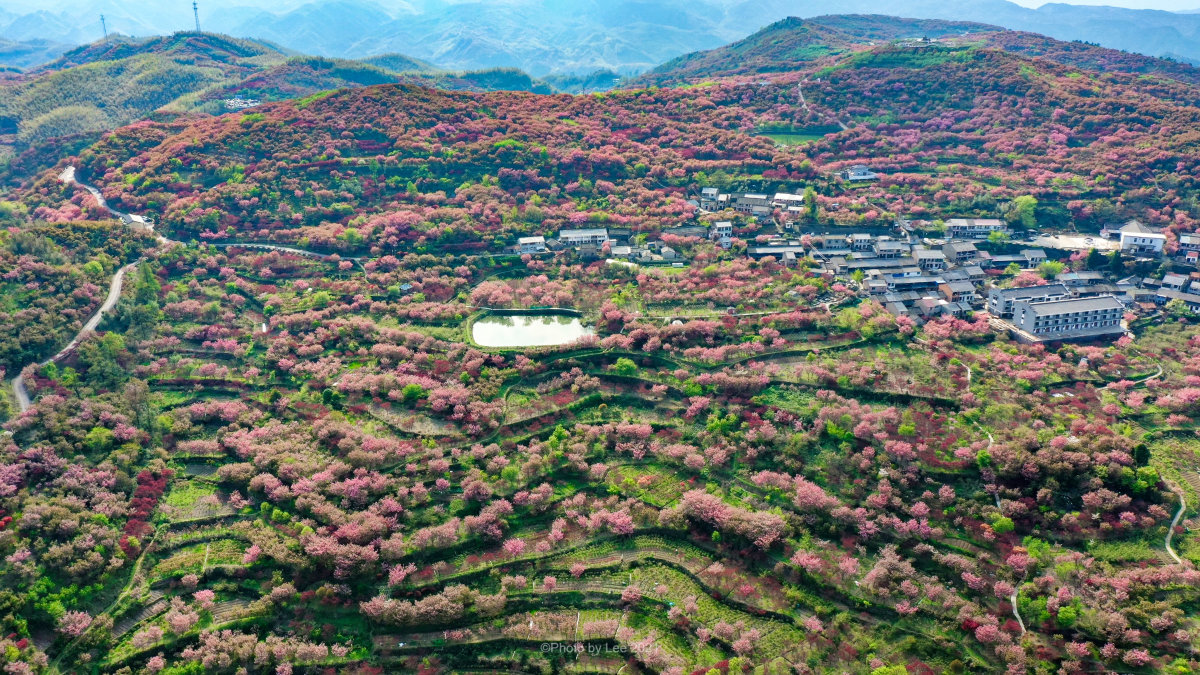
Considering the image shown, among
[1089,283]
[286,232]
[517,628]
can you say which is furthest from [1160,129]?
[286,232]

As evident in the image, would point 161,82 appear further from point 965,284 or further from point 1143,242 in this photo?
point 1143,242

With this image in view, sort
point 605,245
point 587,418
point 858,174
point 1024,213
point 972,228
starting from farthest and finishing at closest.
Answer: point 858,174
point 1024,213
point 972,228
point 605,245
point 587,418

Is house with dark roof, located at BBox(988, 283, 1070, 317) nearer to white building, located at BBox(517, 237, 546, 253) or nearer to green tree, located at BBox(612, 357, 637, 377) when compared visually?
A: green tree, located at BBox(612, 357, 637, 377)

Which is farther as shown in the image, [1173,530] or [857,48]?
[857,48]

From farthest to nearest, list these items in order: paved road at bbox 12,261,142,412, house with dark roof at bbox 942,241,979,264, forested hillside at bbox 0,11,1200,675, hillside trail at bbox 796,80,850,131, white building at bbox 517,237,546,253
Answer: hillside trail at bbox 796,80,850,131, white building at bbox 517,237,546,253, house with dark roof at bbox 942,241,979,264, paved road at bbox 12,261,142,412, forested hillside at bbox 0,11,1200,675

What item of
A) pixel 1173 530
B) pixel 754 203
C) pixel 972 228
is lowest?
pixel 1173 530

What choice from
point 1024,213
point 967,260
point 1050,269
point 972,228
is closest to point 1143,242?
point 1050,269

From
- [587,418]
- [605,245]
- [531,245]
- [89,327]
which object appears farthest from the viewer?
[531,245]

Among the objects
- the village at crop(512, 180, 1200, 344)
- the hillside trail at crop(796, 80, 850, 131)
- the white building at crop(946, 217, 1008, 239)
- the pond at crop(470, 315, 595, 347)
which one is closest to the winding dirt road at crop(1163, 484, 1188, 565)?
the village at crop(512, 180, 1200, 344)
